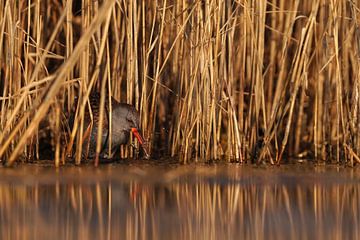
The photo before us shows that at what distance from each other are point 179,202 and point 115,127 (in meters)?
2.33

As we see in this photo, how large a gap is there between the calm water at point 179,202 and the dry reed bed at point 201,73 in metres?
0.34

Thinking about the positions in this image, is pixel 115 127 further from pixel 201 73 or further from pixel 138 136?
pixel 201 73

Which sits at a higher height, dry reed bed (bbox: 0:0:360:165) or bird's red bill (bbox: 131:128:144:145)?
dry reed bed (bbox: 0:0:360:165)

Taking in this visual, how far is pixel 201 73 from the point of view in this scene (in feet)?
25.2

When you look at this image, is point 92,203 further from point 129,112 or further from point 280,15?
point 280,15

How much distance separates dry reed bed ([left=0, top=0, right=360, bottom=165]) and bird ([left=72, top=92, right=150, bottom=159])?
0.39ft

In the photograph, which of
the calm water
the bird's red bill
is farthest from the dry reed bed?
the calm water

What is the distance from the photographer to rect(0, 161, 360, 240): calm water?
490 centimetres

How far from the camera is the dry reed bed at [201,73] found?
7559 mm

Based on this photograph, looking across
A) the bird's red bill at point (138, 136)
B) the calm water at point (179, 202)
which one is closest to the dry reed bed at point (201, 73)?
the bird's red bill at point (138, 136)

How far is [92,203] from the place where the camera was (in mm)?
5832

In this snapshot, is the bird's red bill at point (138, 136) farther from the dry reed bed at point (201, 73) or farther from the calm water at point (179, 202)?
the calm water at point (179, 202)

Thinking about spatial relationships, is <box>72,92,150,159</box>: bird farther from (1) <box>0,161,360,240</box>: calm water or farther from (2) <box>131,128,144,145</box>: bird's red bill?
(1) <box>0,161,360,240</box>: calm water

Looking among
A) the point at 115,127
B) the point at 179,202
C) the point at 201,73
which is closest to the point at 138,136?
the point at 115,127
